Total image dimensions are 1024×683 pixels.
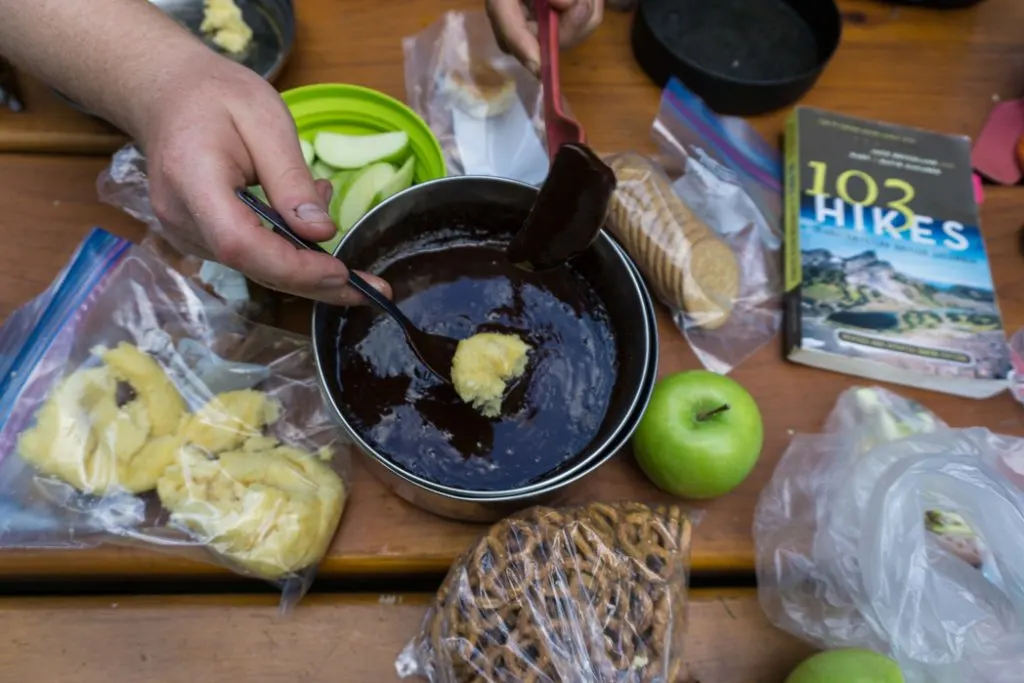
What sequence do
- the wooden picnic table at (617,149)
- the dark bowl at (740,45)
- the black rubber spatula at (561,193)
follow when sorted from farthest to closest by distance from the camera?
the dark bowl at (740,45), the wooden picnic table at (617,149), the black rubber spatula at (561,193)

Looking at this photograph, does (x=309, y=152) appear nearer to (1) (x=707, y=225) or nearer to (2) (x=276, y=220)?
(2) (x=276, y=220)

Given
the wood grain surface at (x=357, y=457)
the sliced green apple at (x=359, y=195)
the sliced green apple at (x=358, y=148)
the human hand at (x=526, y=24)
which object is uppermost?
the human hand at (x=526, y=24)


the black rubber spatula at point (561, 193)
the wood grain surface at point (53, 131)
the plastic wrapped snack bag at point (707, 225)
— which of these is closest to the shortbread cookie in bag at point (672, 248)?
the plastic wrapped snack bag at point (707, 225)

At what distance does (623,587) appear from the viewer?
660mm

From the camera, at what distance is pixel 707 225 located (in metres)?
0.94

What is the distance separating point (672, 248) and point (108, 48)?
623 millimetres

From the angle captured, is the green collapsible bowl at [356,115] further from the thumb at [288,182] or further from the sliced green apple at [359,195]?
the thumb at [288,182]

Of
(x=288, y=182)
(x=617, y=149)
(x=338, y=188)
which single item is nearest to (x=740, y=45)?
(x=617, y=149)

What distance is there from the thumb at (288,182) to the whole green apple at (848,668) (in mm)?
601

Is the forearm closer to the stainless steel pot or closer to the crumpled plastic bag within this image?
the stainless steel pot

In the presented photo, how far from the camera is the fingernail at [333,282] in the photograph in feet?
2.09

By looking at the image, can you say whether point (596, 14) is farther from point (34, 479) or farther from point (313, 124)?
point (34, 479)

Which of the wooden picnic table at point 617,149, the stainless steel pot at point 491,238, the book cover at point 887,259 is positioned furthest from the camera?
the book cover at point 887,259

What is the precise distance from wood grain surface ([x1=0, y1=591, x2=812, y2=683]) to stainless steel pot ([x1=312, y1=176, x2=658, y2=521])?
14 centimetres
